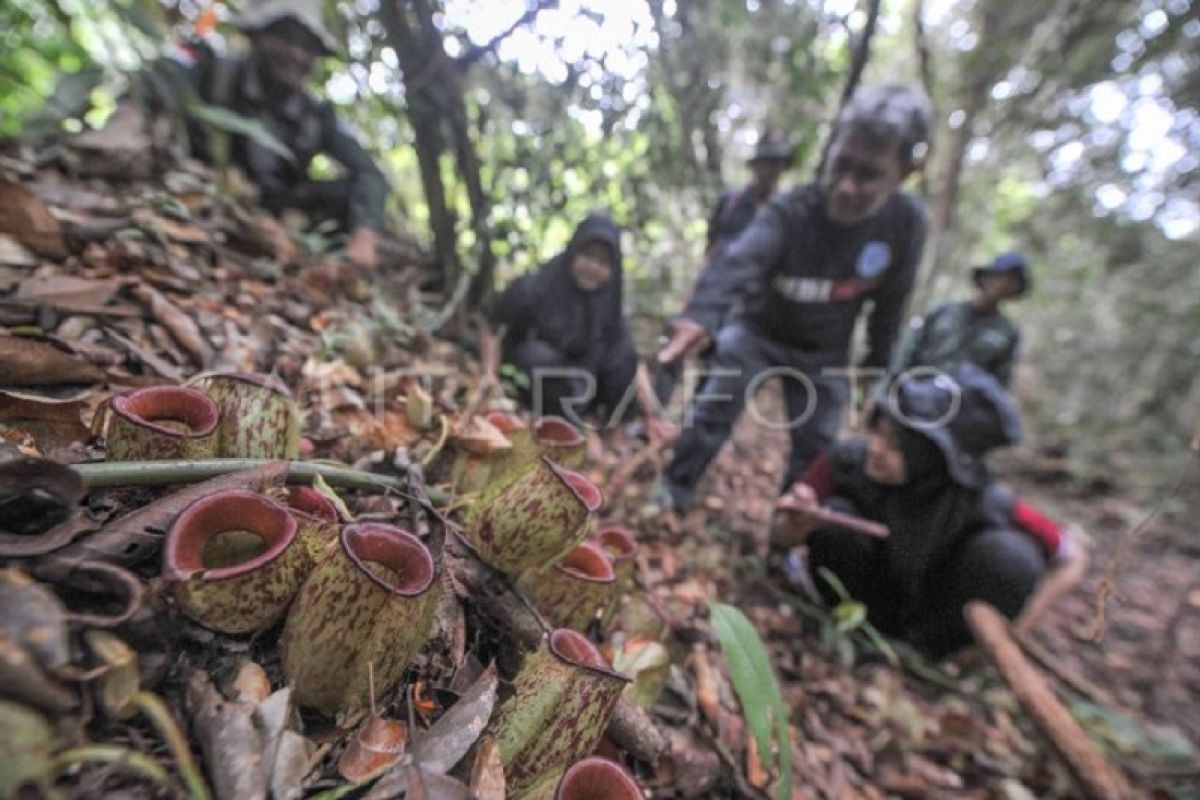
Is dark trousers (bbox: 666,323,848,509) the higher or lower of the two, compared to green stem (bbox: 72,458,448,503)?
higher

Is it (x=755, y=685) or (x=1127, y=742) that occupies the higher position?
(x=755, y=685)

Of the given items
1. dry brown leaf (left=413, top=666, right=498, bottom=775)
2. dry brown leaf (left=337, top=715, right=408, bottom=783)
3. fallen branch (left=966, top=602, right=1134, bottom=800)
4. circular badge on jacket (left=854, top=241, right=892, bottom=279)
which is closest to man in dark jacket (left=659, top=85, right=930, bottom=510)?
circular badge on jacket (left=854, top=241, right=892, bottom=279)

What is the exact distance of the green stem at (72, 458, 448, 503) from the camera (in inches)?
40.5

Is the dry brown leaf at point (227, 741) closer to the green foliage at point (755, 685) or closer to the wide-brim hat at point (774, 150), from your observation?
the green foliage at point (755, 685)

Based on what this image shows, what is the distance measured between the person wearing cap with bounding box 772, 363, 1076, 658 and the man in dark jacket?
511 millimetres

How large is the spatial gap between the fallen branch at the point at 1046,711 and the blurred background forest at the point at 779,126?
4.09 ft

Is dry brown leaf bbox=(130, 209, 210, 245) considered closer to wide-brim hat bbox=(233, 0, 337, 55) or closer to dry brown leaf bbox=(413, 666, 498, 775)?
wide-brim hat bbox=(233, 0, 337, 55)

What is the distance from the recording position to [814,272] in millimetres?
3576

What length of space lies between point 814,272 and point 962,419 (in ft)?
3.87

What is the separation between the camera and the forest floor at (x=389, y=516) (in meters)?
1.17

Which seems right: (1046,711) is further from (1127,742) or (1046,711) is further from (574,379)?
(574,379)

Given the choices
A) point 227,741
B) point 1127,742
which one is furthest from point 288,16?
point 1127,742

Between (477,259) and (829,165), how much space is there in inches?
80.7

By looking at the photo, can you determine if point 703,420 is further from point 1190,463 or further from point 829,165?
point 1190,463
